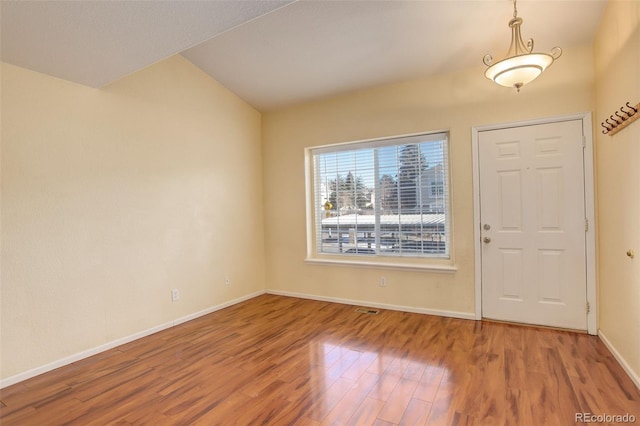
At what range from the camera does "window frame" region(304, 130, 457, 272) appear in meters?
3.80

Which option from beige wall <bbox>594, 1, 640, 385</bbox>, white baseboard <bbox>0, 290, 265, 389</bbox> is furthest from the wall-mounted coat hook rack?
white baseboard <bbox>0, 290, 265, 389</bbox>

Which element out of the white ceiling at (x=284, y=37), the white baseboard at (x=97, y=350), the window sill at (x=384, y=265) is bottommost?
the white baseboard at (x=97, y=350)

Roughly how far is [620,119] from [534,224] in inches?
48.3

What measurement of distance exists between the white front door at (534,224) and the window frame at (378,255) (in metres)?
0.37

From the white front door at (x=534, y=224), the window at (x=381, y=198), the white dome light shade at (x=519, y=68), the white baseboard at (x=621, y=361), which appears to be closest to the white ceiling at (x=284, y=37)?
the white dome light shade at (x=519, y=68)

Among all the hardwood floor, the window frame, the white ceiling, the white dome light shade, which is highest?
the white ceiling

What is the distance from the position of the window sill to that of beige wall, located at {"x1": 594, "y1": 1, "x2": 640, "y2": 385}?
136cm

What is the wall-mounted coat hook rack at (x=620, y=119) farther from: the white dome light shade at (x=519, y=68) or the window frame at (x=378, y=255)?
the window frame at (x=378, y=255)

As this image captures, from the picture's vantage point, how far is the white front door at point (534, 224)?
3.17 meters

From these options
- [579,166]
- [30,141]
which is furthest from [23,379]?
[579,166]

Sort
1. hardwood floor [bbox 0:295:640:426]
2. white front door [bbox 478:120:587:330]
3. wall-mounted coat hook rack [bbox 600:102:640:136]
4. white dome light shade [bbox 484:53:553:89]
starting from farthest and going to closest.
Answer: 1. white front door [bbox 478:120:587:330]
2. white dome light shade [bbox 484:53:553:89]
3. wall-mounted coat hook rack [bbox 600:102:640:136]
4. hardwood floor [bbox 0:295:640:426]
